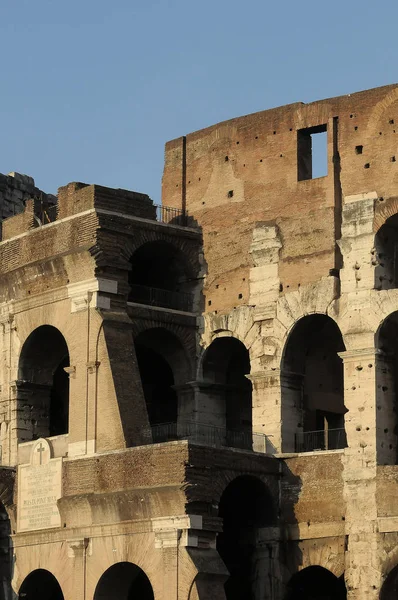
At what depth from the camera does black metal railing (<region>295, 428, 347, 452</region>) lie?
37.0m

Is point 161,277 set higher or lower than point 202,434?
higher

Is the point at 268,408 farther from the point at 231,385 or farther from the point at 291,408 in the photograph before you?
the point at 231,385

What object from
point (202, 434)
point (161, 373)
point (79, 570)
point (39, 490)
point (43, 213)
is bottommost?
point (79, 570)

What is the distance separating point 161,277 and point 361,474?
772 cm

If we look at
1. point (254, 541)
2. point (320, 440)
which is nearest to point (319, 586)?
point (254, 541)

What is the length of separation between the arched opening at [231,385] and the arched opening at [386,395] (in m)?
4.07

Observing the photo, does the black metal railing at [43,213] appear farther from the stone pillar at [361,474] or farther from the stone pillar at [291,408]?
the stone pillar at [361,474]

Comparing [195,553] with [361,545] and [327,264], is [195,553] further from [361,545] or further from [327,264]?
[327,264]

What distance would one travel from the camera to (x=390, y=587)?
1348 inches

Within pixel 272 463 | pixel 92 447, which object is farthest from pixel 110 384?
pixel 272 463

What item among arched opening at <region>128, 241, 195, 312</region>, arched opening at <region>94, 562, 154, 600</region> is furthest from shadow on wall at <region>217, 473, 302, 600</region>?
arched opening at <region>128, 241, 195, 312</region>

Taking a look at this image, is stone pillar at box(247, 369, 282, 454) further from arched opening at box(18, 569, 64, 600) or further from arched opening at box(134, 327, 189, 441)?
arched opening at box(18, 569, 64, 600)

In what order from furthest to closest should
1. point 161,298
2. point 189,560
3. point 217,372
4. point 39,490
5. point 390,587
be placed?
point 161,298, point 217,372, point 39,490, point 390,587, point 189,560

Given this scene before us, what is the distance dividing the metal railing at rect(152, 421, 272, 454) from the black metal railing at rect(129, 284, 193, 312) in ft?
8.87
